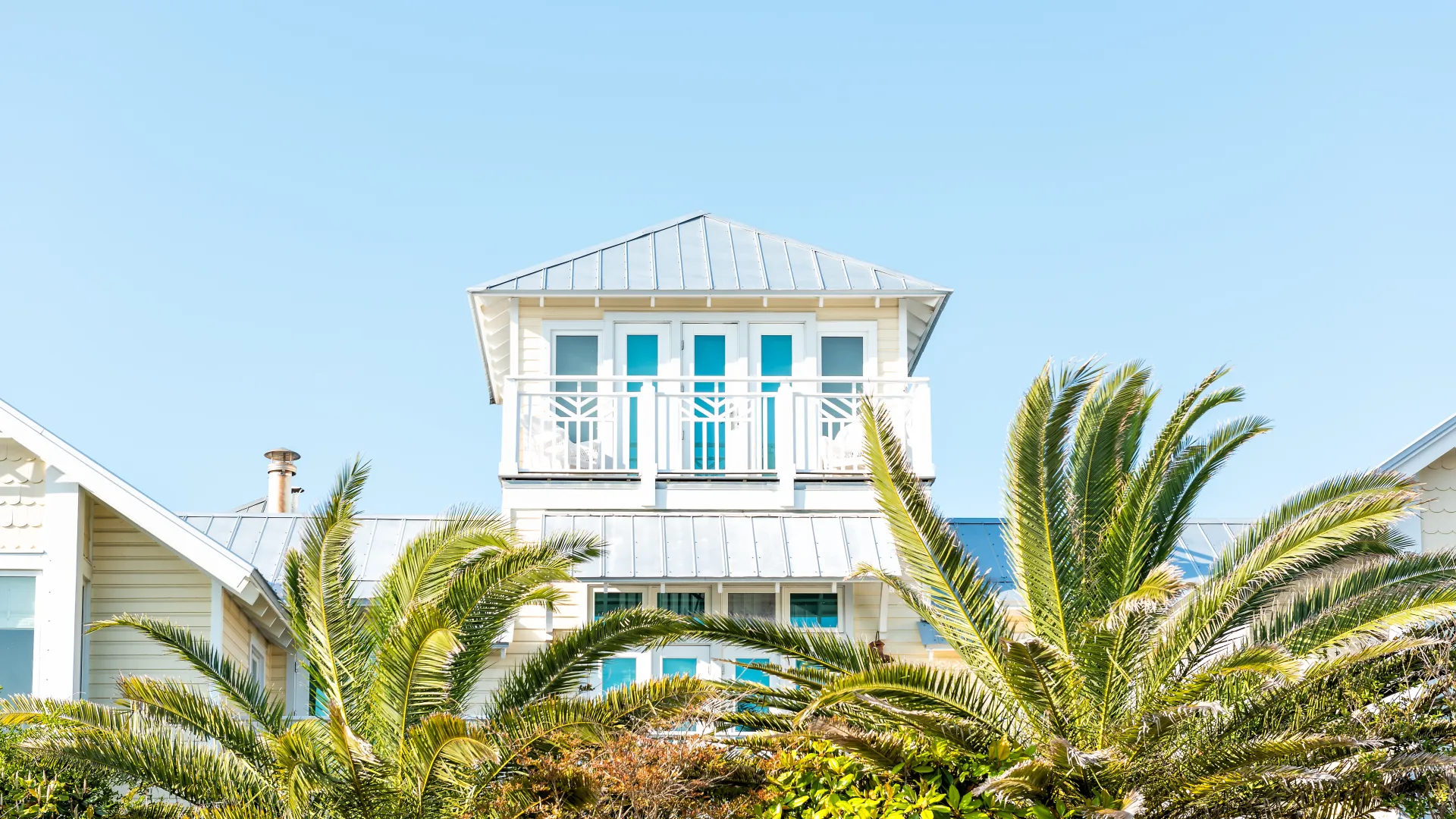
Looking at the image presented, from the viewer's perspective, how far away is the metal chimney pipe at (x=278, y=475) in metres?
26.2

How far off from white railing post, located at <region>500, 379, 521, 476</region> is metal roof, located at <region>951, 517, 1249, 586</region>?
210 inches

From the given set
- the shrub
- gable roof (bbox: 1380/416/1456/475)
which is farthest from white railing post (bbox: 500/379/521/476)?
gable roof (bbox: 1380/416/1456/475)

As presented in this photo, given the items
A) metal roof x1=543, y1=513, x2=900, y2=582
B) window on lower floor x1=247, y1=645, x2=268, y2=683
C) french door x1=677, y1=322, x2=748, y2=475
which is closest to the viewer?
metal roof x1=543, y1=513, x2=900, y2=582

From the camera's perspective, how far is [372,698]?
501 inches

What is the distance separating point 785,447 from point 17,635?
8.36 m

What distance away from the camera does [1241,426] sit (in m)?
13.7

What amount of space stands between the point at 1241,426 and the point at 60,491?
1116cm

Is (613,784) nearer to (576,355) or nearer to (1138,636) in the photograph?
(1138,636)

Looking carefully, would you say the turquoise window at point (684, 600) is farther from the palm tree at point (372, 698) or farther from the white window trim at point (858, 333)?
the palm tree at point (372, 698)

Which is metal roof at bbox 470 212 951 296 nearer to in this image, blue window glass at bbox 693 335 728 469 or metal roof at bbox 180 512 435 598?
blue window glass at bbox 693 335 728 469

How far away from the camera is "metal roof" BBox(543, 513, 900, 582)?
18047mm

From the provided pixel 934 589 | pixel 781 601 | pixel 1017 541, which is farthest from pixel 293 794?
pixel 781 601

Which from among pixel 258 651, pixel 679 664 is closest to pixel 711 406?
pixel 679 664

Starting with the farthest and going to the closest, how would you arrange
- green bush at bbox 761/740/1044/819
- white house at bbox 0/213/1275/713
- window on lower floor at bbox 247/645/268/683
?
window on lower floor at bbox 247/645/268/683
white house at bbox 0/213/1275/713
green bush at bbox 761/740/1044/819
